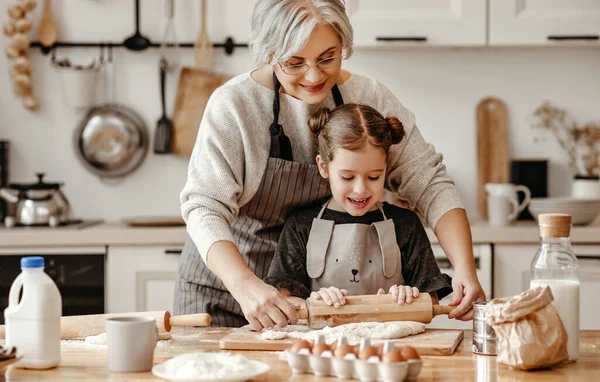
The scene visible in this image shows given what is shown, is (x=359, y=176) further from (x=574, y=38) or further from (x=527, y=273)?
(x=574, y=38)

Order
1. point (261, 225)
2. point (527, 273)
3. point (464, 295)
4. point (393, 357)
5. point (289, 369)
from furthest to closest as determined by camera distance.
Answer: point (527, 273) < point (261, 225) < point (464, 295) < point (289, 369) < point (393, 357)

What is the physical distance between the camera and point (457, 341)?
1.50 meters

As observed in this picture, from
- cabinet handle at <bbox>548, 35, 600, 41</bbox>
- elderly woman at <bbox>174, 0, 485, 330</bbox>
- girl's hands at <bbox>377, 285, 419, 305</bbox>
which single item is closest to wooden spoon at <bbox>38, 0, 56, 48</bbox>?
elderly woman at <bbox>174, 0, 485, 330</bbox>

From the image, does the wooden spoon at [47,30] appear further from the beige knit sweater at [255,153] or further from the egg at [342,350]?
the egg at [342,350]

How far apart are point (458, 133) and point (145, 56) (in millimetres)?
1306

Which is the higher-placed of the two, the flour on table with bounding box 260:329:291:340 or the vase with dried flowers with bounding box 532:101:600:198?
the vase with dried flowers with bounding box 532:101:600:198

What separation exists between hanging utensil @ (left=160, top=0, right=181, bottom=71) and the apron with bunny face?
1789 millimetres

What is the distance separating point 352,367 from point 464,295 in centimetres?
53

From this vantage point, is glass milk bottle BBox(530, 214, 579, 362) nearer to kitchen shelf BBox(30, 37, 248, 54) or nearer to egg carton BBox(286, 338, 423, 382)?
egg carton BBox(286, 338, 423, 382)

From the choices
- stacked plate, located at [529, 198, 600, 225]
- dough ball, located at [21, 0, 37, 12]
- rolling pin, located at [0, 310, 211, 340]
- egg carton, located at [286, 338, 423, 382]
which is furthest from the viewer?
dough ball, located at [21, 0, 37, 12]

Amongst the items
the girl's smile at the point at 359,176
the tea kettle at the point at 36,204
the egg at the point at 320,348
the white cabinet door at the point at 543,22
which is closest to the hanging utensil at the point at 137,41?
the tea kettle at the point at 36,204

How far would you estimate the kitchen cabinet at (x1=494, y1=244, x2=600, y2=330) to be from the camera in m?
2.99

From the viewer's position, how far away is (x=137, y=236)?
9.88 ft

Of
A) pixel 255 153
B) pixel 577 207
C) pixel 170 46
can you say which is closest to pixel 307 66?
pixel 255 153
